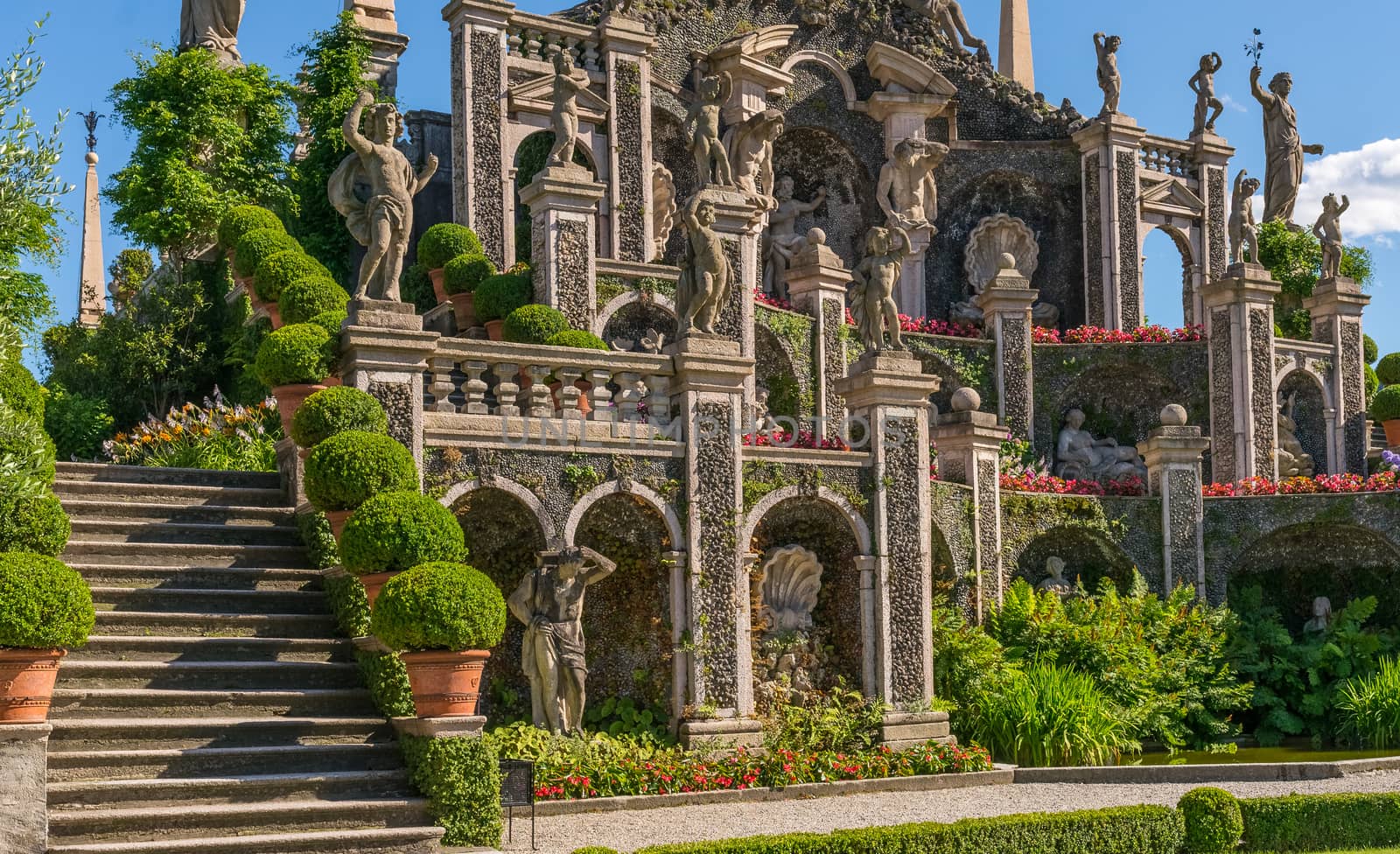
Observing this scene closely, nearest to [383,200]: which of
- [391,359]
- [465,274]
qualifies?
[391,359]

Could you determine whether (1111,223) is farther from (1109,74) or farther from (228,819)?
(228,819)

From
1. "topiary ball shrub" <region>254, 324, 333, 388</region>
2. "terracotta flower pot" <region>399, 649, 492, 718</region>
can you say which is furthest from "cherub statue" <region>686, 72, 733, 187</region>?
"terracotta flower pot" <region>399, 649, 492, 718</region>

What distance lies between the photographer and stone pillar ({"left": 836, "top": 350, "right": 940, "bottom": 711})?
18.4m

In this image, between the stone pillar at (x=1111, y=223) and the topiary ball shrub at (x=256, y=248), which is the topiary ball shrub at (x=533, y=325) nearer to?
the topiary ball shrub at (x=256, y=248)

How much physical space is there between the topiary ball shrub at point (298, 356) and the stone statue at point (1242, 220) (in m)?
19.1

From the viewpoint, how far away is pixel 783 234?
98.3 feet

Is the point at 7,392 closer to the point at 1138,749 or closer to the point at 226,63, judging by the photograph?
the point at 1138,749

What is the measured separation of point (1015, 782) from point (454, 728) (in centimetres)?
760

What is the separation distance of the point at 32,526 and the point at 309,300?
7.19 meters

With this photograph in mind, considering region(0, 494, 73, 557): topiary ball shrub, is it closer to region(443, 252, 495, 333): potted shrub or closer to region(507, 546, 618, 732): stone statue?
region(507, 546, 618, 732): stone statue

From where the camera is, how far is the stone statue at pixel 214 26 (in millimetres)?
27312

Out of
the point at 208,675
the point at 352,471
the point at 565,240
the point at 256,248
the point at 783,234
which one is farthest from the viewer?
the point at 783,234

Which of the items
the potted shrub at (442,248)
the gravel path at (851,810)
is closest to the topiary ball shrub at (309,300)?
the potted shrub at (442,248)

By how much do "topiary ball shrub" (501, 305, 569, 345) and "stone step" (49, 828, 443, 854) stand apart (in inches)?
351
